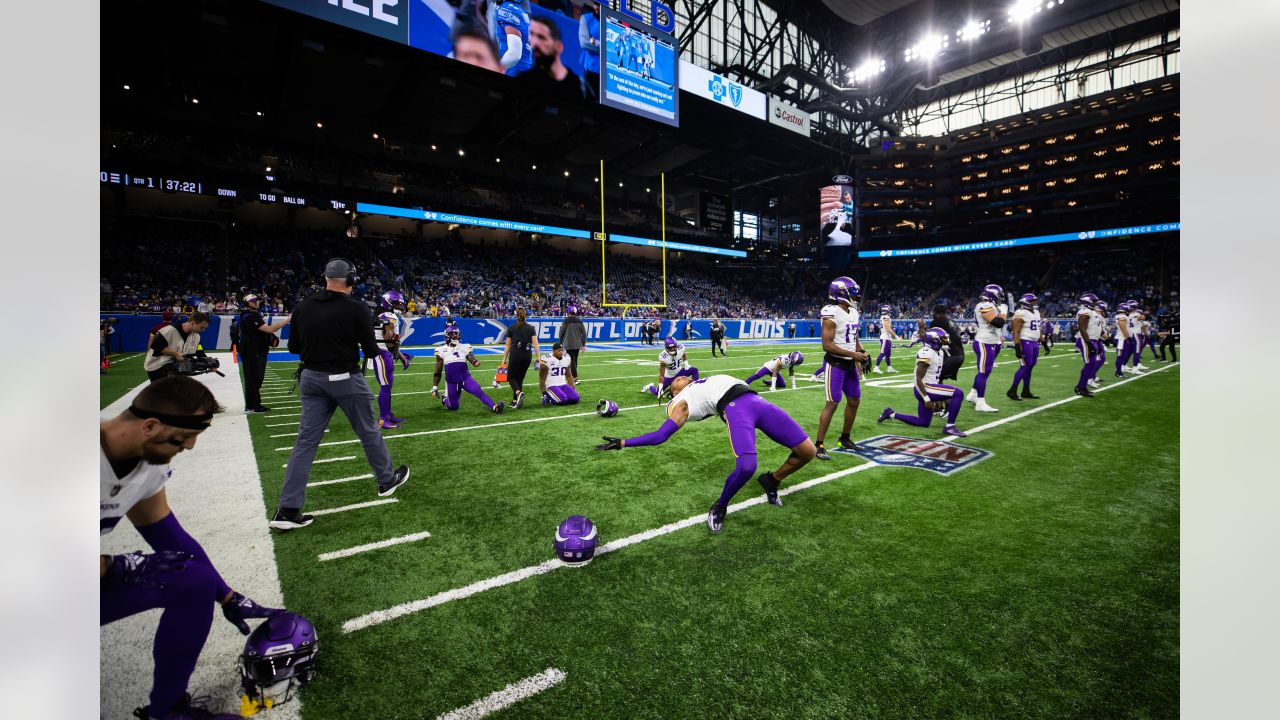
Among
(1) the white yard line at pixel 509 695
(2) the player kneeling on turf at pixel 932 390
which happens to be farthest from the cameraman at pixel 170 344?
(2) the player kneeling on turf at pixel 932 390

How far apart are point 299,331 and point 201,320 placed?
17.9 ft

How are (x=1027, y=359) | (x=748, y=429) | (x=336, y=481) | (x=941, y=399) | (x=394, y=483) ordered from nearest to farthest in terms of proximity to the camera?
(x=748, y=429) → (x=394, y=483) → (x=336, y=481) → (x=941, y=399) → (x=1027, y=359)

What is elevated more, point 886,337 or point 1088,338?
point 886,337

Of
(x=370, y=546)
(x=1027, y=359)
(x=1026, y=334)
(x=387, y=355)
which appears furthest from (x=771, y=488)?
(x=1027, y=359)

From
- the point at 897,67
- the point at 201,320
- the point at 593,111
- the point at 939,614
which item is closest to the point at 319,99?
the point at 593,111

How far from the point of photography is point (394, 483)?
17.2 feet

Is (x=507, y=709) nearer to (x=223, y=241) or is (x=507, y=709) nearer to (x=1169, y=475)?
(x=1169, y=475)

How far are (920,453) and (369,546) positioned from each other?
6543mm

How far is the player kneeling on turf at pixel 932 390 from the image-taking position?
7902mm

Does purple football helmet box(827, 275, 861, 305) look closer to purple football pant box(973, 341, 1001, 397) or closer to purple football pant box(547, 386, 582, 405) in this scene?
purple football pant box(973, 341, 1001, 397)

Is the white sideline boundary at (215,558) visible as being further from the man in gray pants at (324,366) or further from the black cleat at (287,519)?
the man in gray pants at (324,366)

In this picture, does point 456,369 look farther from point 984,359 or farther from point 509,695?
point 984,359

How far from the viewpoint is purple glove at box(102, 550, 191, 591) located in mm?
2260

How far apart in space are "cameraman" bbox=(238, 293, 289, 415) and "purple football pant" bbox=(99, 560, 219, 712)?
821 cm
